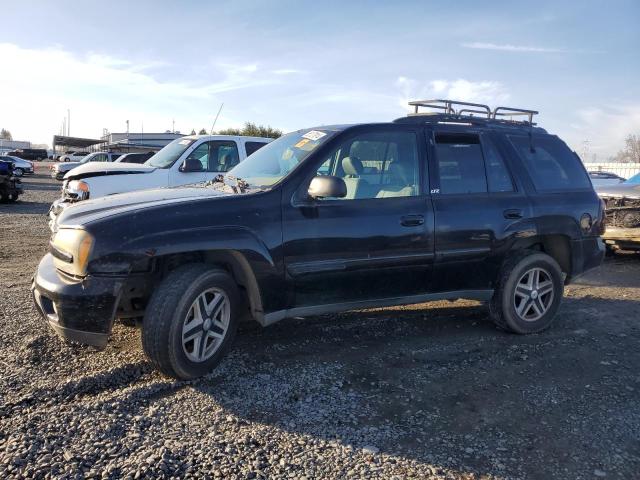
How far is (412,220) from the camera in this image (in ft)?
14.8

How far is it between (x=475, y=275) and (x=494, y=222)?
0.50 m

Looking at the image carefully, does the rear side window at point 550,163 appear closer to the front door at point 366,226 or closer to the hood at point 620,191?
the front door at point 366,226

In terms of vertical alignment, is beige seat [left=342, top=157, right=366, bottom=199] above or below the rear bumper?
above

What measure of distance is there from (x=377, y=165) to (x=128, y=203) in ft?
6.64

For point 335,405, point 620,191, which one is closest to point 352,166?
point 335,405

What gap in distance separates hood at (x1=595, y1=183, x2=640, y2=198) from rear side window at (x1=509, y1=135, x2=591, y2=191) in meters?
→ 4.53

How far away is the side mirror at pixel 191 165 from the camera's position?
28.7 ft

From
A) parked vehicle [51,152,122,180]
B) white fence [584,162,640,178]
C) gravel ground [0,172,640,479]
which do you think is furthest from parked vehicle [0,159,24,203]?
white fence [584,162,640,178]

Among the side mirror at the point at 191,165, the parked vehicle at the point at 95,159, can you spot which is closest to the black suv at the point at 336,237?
the side mirror at the point at 191,165

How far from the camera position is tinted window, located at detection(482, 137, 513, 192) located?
5066 millimetres

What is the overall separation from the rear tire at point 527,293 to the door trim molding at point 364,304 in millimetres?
164

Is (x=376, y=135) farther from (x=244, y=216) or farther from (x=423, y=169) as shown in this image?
(x=244, y=216)

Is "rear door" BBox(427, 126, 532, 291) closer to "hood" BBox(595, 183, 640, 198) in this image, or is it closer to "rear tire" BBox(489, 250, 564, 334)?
"rear tire" BBox(489, 250, 564, 334)

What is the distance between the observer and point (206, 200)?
12.8 feet
